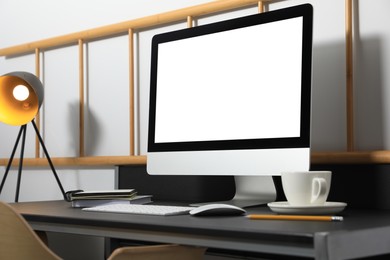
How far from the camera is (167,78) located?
1798 mm

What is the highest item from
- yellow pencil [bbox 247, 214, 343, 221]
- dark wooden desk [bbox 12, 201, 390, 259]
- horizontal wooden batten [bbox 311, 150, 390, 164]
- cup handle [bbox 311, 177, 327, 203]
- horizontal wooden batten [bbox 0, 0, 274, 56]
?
horizontal wooden batten [bbox 0, 0, 274, 56]

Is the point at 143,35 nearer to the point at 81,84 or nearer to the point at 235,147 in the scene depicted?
the point at 81,84

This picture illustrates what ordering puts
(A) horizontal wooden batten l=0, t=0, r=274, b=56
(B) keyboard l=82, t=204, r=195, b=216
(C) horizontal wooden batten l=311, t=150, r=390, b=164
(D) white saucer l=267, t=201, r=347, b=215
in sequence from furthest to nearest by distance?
1. (A) horizontal wooden batten l=0, t=0, r=274, b=56
2. (C) horizontal wooden batten l=311, t=150, r=390, b=164
3. (B) keyboard l=82, t=204, r=195, b=216
4. (D) white saucer l=267, t=201, r=347, b=215

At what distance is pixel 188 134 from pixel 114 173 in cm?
→ 63

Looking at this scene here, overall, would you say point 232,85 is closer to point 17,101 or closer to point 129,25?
point 129,25

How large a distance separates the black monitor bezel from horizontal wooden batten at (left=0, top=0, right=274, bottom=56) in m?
0.24

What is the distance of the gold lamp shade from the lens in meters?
2.25

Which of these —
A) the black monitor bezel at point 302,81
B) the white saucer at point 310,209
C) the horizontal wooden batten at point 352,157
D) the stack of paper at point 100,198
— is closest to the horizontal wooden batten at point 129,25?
the black monitor bezel at point 302,81

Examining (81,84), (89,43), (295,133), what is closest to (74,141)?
(81,84)

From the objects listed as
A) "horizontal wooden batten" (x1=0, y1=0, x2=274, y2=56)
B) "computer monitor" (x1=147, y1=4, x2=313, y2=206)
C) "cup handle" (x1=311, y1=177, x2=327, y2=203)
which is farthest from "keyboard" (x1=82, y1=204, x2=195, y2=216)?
"horizontal wooden batten" (x1=0, y1=0, x2=274, y2=56)

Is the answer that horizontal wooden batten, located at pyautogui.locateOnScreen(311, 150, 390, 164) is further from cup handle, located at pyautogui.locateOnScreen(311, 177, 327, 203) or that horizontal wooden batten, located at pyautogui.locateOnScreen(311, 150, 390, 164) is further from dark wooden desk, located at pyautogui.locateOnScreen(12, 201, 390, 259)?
cup handle, located at pyautogui.locateOnScreen(311, 177, 327, 203)

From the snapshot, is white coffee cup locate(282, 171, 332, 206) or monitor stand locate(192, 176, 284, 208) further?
monitor stand locate(192, 176, 284, 208)

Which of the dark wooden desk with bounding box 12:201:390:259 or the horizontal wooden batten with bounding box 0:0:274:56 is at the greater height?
the horizontal wooden batten with bounding box 0:0:274:56

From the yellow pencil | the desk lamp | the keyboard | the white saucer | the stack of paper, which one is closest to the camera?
the yellow pencil
